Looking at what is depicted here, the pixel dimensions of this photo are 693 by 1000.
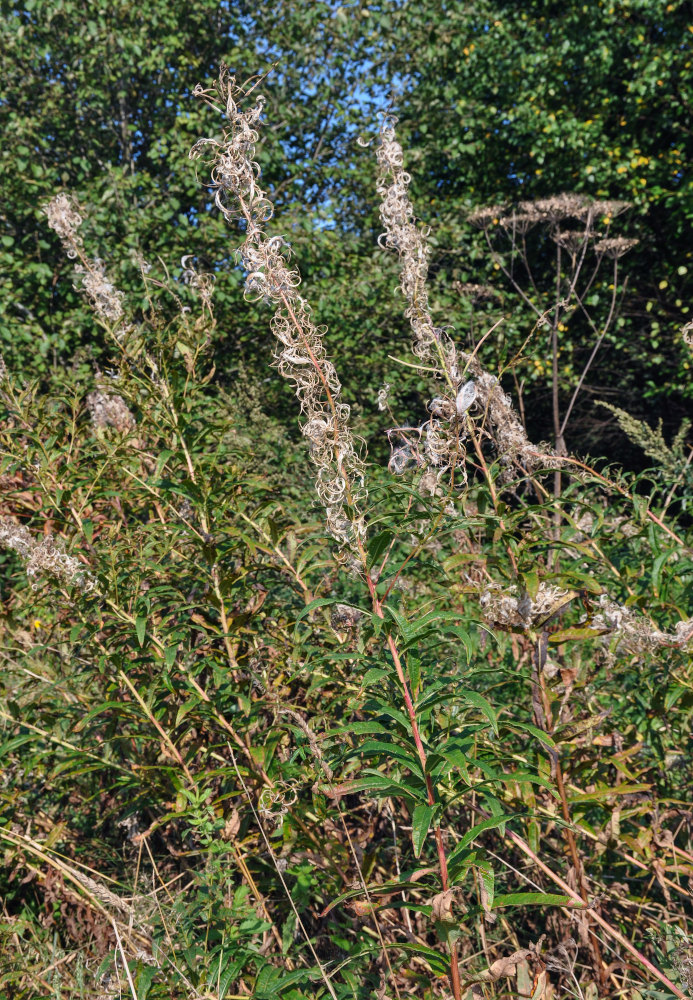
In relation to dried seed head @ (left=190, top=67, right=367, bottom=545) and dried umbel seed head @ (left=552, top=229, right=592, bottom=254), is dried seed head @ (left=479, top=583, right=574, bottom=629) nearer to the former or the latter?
dried seed head @ (left=190, top=67, right=367, bottom=545)

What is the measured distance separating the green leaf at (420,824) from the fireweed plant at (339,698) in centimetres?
1

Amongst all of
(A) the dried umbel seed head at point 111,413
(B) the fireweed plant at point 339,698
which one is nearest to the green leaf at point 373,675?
(B) the fireweed plant at point 339,698

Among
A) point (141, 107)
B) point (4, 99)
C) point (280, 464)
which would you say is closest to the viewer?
point (280, 464)

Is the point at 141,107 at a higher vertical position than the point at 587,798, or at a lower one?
higher

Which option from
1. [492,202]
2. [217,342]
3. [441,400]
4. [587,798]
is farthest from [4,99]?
[587,798]

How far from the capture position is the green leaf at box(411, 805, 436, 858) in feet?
4.12

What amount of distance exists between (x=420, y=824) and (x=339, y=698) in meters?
0.64

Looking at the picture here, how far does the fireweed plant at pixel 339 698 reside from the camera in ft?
5.20

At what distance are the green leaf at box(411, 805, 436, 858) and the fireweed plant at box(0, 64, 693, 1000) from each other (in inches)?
0.4

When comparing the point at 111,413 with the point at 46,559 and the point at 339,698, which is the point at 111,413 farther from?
the point at 339,698

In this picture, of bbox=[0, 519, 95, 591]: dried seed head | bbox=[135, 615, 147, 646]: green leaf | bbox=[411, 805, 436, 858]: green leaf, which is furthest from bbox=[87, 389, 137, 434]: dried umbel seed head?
bbox=[411, 805, 436, 858]: green leaf

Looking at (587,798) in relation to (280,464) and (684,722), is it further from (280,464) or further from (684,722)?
(280,464)

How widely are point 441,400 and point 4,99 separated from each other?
794 centimetres

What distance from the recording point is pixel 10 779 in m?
2.58
